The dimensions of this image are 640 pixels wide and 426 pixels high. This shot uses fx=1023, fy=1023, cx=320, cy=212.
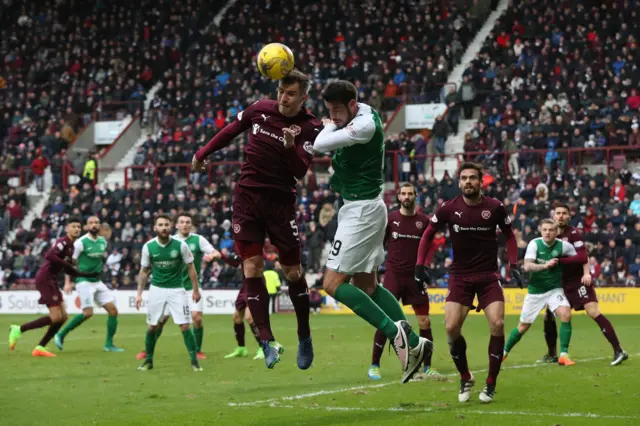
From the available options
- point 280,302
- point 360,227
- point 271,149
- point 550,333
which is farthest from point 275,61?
point 280,302

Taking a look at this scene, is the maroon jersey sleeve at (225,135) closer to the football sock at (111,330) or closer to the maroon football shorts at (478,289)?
the maroon football shorts at (478,289)

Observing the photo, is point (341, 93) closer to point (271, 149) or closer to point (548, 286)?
point (271, 149)

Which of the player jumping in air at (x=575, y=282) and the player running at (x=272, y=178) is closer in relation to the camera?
the player running at (x=272, y=178)

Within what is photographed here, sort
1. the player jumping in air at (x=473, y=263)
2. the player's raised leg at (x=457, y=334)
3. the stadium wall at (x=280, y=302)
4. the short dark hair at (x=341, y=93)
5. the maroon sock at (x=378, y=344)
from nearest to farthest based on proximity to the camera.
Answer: the short dark hair at (x=341, y=93), the player jumping in air at (x=473, y=263), the player's raised leg at (x=457, y=334), the maroon sock at (x=378, y=344), the stadium wall at (x=280, y=302)

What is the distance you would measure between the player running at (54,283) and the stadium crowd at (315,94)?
11.3m

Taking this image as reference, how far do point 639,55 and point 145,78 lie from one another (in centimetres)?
2075

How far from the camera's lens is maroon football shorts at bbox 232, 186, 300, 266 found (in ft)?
31.6

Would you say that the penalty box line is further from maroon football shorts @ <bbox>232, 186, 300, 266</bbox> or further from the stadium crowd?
the stadium crowd

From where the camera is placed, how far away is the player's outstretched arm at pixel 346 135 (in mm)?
8891

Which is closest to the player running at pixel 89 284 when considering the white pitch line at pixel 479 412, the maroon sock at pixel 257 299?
the white pitch line at pixel 479 412

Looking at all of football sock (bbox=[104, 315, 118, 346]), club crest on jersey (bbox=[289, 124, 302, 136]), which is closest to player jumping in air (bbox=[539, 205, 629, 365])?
club crest on jersey (bbox=[289, 124, 302, 136])

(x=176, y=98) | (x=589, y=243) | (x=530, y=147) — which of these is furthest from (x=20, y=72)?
(x=589, y=243)

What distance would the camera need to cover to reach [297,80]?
30.6 ft

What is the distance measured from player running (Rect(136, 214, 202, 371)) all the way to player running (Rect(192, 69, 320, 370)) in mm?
5999
